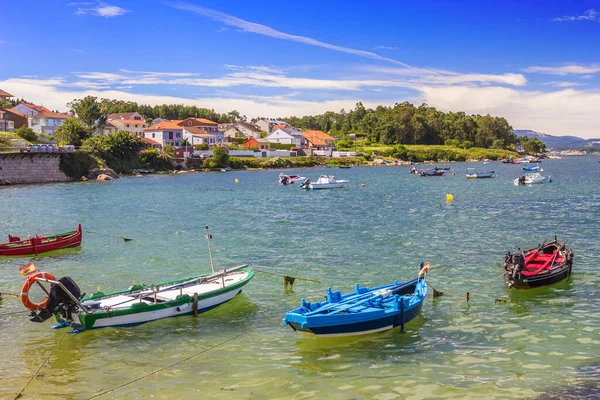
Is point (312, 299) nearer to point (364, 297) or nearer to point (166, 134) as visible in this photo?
point (364, 297)

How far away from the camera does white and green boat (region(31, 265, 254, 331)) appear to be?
18.8 m

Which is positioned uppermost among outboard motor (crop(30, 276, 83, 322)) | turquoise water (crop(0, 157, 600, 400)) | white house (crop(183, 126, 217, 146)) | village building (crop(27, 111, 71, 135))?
village building (crop(27, 111, 71, 135))

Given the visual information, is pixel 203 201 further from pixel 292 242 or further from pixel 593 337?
pixel 593 337

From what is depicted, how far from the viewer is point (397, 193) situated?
77.0 metres

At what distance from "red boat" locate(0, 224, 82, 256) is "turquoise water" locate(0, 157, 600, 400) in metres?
0.80

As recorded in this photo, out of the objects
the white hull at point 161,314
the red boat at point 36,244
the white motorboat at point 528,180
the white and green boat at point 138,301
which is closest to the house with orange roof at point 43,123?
the white motorboat at point 528,180

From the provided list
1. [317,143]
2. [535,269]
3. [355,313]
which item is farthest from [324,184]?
[317,143]

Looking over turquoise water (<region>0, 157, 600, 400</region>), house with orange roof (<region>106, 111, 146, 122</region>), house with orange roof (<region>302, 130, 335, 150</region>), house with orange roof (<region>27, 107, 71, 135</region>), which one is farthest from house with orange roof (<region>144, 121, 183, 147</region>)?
turquoise water (<region>0, 157, 600, 400</region>)

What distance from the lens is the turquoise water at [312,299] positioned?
15516mm

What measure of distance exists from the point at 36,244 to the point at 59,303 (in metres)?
16.4

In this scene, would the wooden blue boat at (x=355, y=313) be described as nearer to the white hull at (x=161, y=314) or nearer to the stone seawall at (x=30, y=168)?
the white hull at (x=161, y=314)

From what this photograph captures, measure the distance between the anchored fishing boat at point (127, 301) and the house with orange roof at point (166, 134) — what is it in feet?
Answer: 463

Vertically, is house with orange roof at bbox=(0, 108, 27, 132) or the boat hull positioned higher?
house with orange roof at bbox=(0, 108, 27, 132)

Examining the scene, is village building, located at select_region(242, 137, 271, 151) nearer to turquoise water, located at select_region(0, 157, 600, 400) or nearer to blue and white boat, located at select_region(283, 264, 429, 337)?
turquoise water, located at select_region(0, 157, 600, 400)
